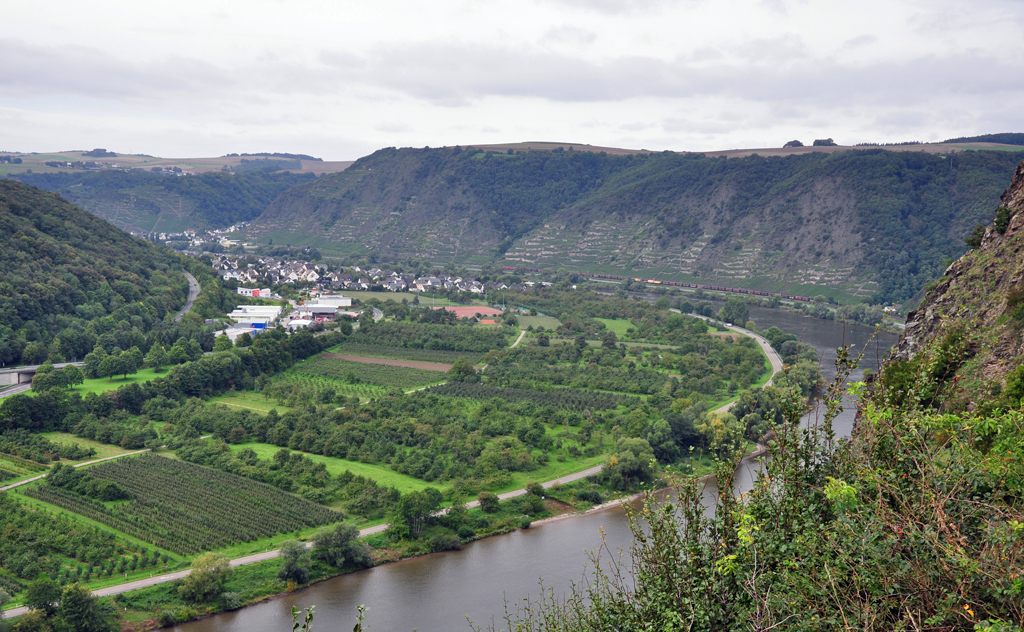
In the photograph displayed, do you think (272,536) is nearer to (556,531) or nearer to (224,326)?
(556,531)

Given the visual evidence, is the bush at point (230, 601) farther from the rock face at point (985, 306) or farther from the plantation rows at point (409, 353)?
the plantation rows at point (409, 353)

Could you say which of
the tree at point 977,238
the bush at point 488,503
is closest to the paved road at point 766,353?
the bush at point 488,503

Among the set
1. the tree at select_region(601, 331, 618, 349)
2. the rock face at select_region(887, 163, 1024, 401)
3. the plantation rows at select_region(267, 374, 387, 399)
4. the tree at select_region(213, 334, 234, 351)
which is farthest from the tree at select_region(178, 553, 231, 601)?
the tree at select_region(601, 331, 618, 349)

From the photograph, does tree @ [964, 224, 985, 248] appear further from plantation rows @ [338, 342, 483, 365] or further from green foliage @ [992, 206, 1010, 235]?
plantation rows @ [338, 342, 483, 365]

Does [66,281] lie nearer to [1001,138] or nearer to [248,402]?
[248,402]

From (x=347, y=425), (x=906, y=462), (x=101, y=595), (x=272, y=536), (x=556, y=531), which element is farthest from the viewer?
(x=347, y=425)

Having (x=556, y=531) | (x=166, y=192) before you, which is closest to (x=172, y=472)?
(x=556, y=531)
